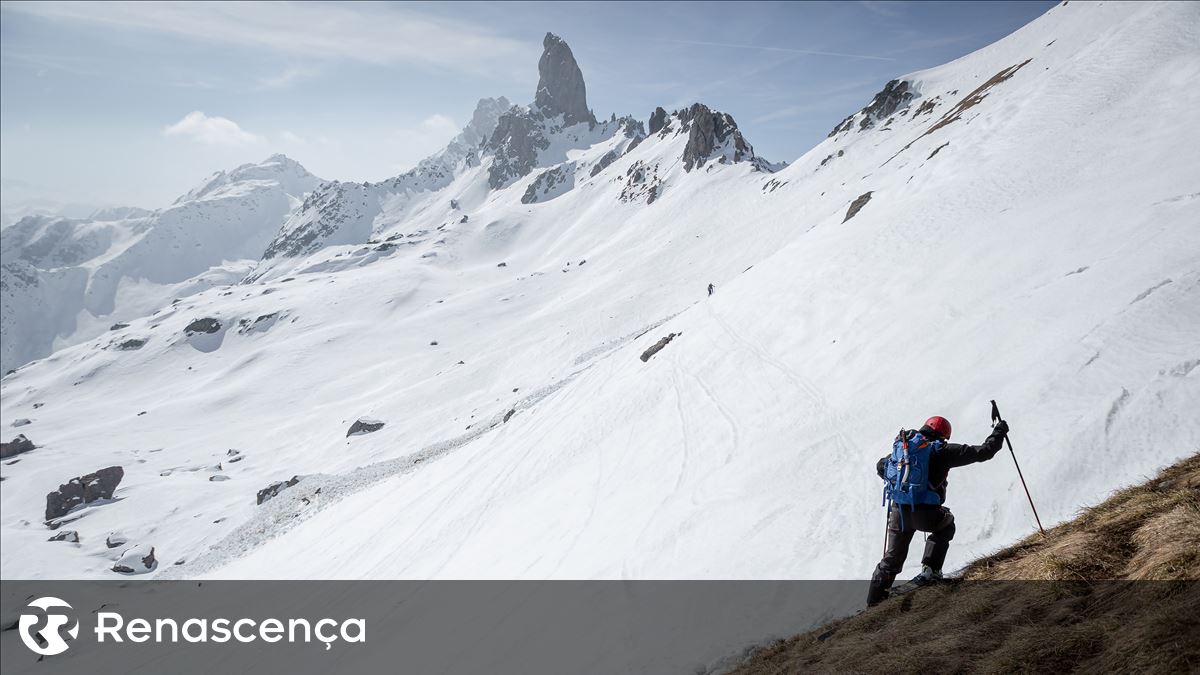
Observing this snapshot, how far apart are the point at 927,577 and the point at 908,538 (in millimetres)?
618

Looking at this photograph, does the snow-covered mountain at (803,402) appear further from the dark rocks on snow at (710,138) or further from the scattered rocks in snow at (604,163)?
the scattered rocks in snow at (604,163)

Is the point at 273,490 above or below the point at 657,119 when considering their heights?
below

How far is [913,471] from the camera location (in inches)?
285

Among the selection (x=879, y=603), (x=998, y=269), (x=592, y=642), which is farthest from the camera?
(x=998, y=269)

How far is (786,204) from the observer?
2756 inches

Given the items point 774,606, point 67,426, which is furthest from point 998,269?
point 67,426

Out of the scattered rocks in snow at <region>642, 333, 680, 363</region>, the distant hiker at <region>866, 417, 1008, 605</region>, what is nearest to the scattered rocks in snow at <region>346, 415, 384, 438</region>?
the scattered rocks in snow at <region>642, 333, 680, 363</region>

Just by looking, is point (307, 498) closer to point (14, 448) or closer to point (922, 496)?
point (922, 496)

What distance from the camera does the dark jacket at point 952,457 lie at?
22.6 feet

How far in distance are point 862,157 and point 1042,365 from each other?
64.3m

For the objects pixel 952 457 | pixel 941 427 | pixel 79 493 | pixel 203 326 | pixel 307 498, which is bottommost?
pixel 307 498

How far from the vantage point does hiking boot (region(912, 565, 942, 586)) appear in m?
7.38

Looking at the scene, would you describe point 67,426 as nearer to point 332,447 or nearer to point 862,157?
point 332,447

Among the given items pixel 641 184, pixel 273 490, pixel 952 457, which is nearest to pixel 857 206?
pixel 952 457
